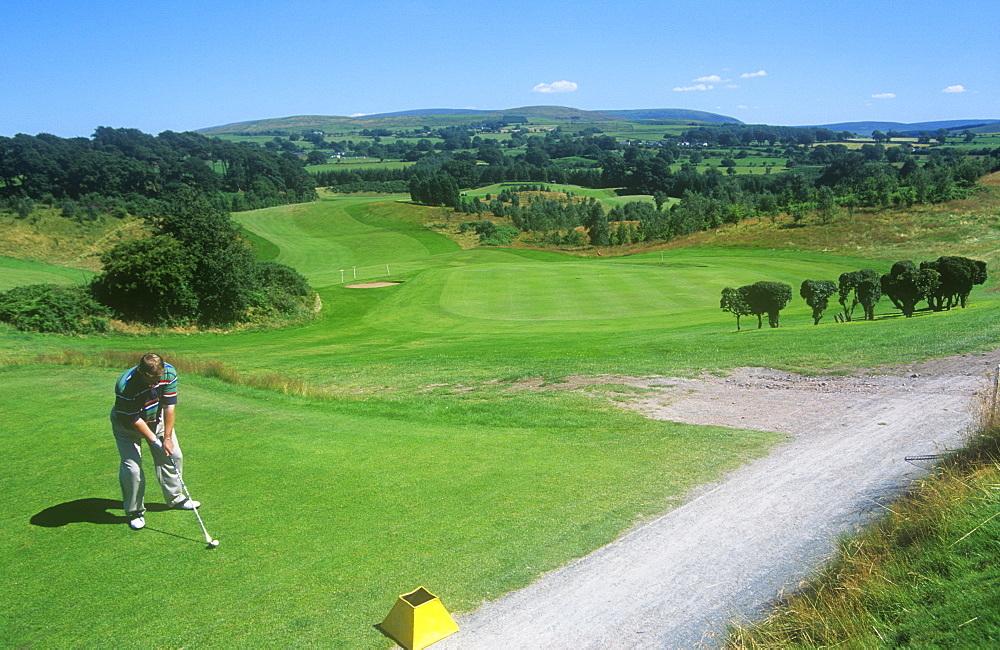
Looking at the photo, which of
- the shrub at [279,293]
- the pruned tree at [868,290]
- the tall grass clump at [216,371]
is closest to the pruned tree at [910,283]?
the pruned tree at [868,290]

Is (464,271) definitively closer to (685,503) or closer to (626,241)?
(626,241)

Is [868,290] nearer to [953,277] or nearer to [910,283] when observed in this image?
[910,283]

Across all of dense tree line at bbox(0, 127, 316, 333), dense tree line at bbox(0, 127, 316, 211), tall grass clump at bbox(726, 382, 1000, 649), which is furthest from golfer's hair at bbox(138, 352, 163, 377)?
dense tree line at bbox(0, 127, 316, 211)

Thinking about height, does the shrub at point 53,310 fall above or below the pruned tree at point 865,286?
below

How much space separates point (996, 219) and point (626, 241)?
46364 mm

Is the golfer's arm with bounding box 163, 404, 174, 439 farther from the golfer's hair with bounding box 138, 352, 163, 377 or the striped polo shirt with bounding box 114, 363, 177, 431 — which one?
the golfer's hair with bounding box 138, 352, 163, 377

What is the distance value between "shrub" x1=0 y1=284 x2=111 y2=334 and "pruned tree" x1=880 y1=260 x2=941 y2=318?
40.8 m

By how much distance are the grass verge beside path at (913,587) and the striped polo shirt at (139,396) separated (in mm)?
7422

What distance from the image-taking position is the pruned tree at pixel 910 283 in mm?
30516

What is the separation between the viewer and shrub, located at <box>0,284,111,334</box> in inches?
1282

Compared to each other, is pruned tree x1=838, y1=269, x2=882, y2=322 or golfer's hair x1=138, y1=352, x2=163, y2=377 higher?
golfer's hair x1=138, y1=352, x2=163, y2=377

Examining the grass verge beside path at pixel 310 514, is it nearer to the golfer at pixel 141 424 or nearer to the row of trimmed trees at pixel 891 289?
the golfer at pixel 141 424

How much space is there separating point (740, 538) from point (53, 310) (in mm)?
36810

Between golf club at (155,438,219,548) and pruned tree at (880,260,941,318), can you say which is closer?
golf club at (155,438,219,548)
